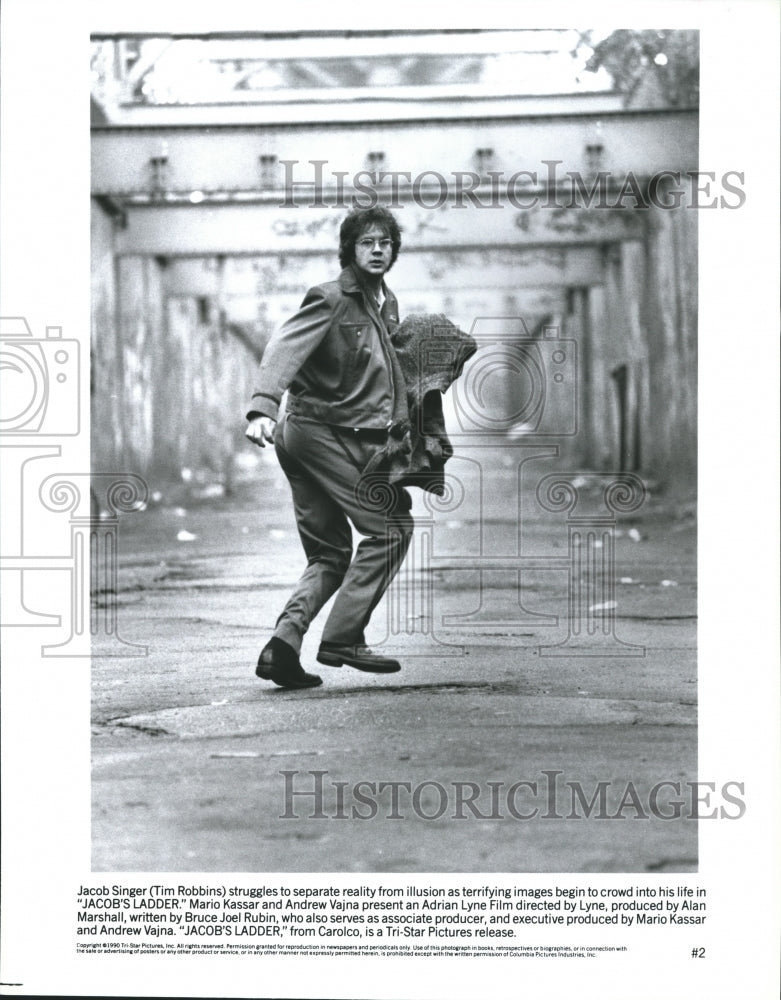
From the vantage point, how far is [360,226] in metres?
5.12

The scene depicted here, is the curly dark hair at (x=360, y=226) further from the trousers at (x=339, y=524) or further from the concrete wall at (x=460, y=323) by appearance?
the trousers at (x=339, y=524)

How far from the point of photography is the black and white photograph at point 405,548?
15.8ft

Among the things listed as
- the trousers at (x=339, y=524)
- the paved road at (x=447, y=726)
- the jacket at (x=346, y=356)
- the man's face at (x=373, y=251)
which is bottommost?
the paved road at (x=447, y=726)

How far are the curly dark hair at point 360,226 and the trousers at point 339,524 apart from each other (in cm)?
53

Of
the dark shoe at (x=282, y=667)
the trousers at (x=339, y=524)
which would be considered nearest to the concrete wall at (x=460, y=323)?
the trousers at (x=339, y=524)

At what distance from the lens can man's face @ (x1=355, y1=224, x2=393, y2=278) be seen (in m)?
5.13

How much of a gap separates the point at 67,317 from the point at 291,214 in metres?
0.80

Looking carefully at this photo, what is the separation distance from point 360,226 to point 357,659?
4.39ft

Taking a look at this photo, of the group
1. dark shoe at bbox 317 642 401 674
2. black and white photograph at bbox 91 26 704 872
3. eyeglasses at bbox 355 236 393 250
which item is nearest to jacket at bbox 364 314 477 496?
black and white photograph at bbox 91 26 704 872

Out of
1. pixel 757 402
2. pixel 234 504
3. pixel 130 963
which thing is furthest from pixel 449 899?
pixel 234 504

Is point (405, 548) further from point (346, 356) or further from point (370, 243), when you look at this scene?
point (370, 243)

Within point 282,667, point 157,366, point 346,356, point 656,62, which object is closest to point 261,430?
point 346,356

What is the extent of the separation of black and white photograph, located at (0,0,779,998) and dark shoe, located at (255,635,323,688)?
12 millimetres

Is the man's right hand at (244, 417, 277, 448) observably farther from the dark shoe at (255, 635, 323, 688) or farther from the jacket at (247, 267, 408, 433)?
the dark shoe at (255, 635, 323, 688)
